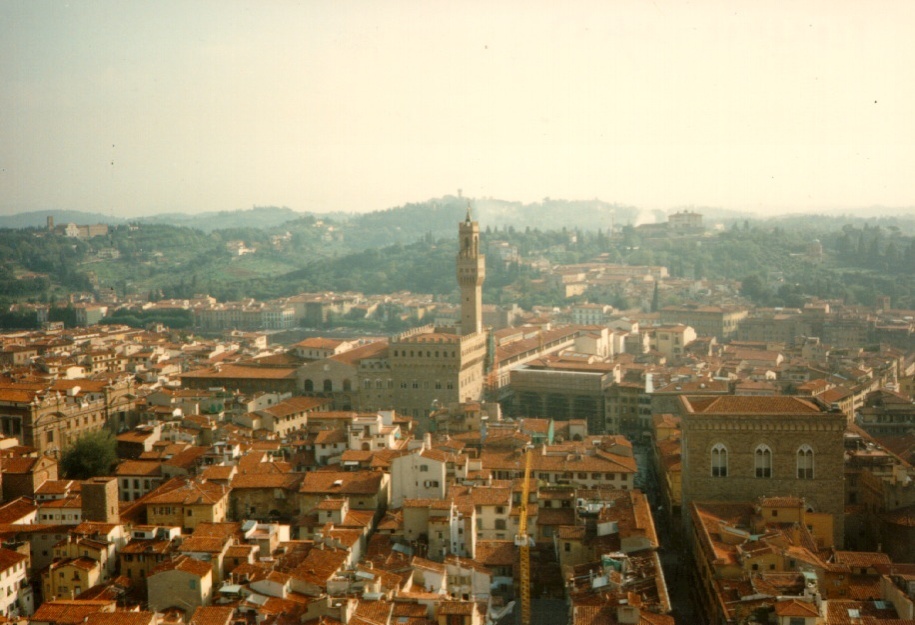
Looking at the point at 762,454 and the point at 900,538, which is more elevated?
the point at 762,454

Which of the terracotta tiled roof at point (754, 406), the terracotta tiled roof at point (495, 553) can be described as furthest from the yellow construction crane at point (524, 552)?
the terracotta tiled roof at point (754, 406)

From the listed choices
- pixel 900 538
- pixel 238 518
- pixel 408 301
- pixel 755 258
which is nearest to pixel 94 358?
pixel 238 518

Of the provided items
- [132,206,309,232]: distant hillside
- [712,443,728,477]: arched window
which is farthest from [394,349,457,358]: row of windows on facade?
[132,206,309,232]: distant hillside

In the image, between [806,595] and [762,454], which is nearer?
[806,595]

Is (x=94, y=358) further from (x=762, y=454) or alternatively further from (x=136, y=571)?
(x=762, y=454)

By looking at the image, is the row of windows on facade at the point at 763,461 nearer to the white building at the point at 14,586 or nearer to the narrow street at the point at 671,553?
the narrow street at the point at 671,553

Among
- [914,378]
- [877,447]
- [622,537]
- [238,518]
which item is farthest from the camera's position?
[914,378]

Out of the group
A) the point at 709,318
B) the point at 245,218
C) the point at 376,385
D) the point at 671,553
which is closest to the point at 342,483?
the point at 671,553
